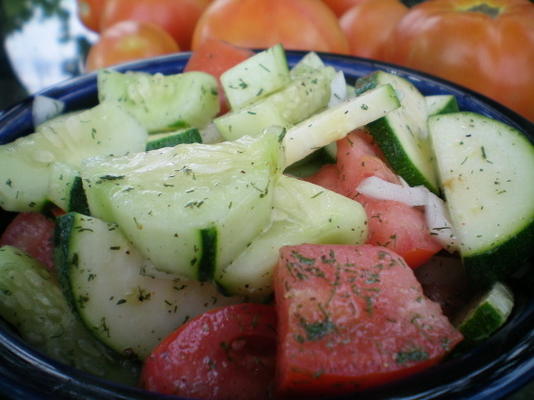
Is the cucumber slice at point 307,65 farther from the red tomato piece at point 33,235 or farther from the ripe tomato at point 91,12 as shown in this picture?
the ripe tomato at point 91,12

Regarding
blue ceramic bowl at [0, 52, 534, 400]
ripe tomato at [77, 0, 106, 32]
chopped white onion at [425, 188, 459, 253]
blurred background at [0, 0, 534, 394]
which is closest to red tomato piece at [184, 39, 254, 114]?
blurred background at [0, 0, 534, 394]

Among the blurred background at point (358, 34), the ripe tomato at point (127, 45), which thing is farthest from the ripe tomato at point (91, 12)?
the ripe tomato at point (127, 45)

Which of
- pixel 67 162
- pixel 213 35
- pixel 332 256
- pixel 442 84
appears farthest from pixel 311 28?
pixel 332 256

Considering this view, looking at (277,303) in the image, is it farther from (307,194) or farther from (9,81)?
(9,81)

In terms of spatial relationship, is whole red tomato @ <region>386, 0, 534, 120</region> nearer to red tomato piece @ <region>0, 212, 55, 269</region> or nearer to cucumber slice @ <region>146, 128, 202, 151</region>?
cucumber slice @ <region>146, 128, 202, 151</region>

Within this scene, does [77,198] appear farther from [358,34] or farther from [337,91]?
[358,34]

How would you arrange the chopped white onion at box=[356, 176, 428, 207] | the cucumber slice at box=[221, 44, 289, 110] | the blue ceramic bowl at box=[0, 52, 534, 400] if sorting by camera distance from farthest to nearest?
the cucumber slice at box=[221, 44, 289, 110] < the chopped white onion at box=[356, 176, 428, 207] < the blue ceramic bowl at box=[0, 52, 534, 400]
